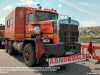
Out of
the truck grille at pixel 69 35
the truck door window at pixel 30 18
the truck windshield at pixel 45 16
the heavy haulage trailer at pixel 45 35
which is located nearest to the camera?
the heavy haulage trailer at pixel 45 35

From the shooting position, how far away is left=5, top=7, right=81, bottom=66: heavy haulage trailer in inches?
448

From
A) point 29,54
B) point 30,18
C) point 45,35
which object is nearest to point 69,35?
point 45,35

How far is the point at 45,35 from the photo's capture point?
1258 cm

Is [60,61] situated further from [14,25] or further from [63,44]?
[14,25]

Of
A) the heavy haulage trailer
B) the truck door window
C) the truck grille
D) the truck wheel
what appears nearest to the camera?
the heavy haulage trailer

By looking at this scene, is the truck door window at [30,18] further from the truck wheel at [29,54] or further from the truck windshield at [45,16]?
the truck wheel at [29,54]

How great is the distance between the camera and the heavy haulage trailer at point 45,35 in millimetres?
11381

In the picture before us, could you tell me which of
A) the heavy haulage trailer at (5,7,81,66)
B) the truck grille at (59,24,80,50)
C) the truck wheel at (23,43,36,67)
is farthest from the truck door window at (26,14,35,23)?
the truck grille at (59,24,80,50)

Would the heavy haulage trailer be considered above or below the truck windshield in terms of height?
below

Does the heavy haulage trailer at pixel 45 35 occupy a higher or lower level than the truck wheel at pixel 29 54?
higher

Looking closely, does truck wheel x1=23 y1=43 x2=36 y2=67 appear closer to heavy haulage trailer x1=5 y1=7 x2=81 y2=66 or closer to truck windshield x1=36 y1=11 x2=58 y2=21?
heavy haulage trailer x1=5 y1=7 x2=81 y2=66

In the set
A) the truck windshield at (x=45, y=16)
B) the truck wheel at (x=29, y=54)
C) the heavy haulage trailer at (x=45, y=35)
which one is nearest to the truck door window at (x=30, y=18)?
the heavy haulage trailer at (x=45, y=35)

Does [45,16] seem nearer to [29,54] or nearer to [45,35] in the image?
[45,35]

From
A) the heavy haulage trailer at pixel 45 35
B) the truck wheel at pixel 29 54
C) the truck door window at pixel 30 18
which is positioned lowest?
the truck wheel at pixel 29 54
